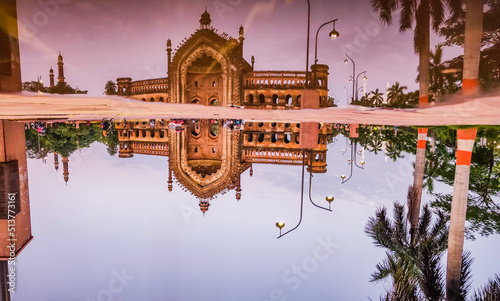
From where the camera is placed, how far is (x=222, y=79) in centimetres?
3509

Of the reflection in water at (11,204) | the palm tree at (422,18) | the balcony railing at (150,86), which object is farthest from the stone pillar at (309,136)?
the balcony railing at (150,86)

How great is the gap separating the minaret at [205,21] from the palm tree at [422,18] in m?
23.7

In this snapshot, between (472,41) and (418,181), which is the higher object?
(472,41)

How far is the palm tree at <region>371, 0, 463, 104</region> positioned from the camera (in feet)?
40.1

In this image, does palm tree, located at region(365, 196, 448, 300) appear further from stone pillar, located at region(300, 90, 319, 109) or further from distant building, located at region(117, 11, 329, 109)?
distant building, located at region(117, 11, 329, 109)

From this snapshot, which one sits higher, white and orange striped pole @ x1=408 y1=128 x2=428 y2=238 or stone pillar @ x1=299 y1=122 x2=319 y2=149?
stone pillar @ x1=299 y1=122 x2=319 y2=149

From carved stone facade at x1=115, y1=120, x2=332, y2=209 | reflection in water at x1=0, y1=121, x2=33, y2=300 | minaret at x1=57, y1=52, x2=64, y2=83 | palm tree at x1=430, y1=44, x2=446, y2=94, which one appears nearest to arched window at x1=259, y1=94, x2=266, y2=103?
carved stone facade at x1=115, y1=120, x2=332, y2=209

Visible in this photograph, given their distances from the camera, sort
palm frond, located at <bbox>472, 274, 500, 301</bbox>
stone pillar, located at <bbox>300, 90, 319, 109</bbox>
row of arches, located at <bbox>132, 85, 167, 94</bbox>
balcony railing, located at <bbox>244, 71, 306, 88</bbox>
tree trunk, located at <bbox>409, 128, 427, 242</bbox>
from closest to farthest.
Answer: palm frond, located at <bbox>472, 274, 500, 301</bbox>, stone pillar, located at <bbox>300, 90, 319, 109</bbox>, tree trunk, located at <bbox>409, 128, 427, 242</bbox>, balcony railing, located at <bbox>244, 71, 306, 88</bbox>, row of arches, located at <bbox>132, 85, 167, 94</bbox>

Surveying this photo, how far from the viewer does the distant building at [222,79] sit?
31.9 meters

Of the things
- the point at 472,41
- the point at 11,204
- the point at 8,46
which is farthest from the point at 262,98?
the point at 11,204

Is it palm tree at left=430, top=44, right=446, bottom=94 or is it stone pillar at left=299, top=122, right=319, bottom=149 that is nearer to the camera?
stone pillar at left=299, top=122, right=319, bottom=149

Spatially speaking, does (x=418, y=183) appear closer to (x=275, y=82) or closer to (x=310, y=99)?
(x=310, y=99)

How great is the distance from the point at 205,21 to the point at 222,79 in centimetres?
736

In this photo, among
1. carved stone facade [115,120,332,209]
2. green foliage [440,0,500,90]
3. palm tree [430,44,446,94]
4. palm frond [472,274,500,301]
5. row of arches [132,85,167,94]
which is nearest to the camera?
palm frond [472,274,500,301]
